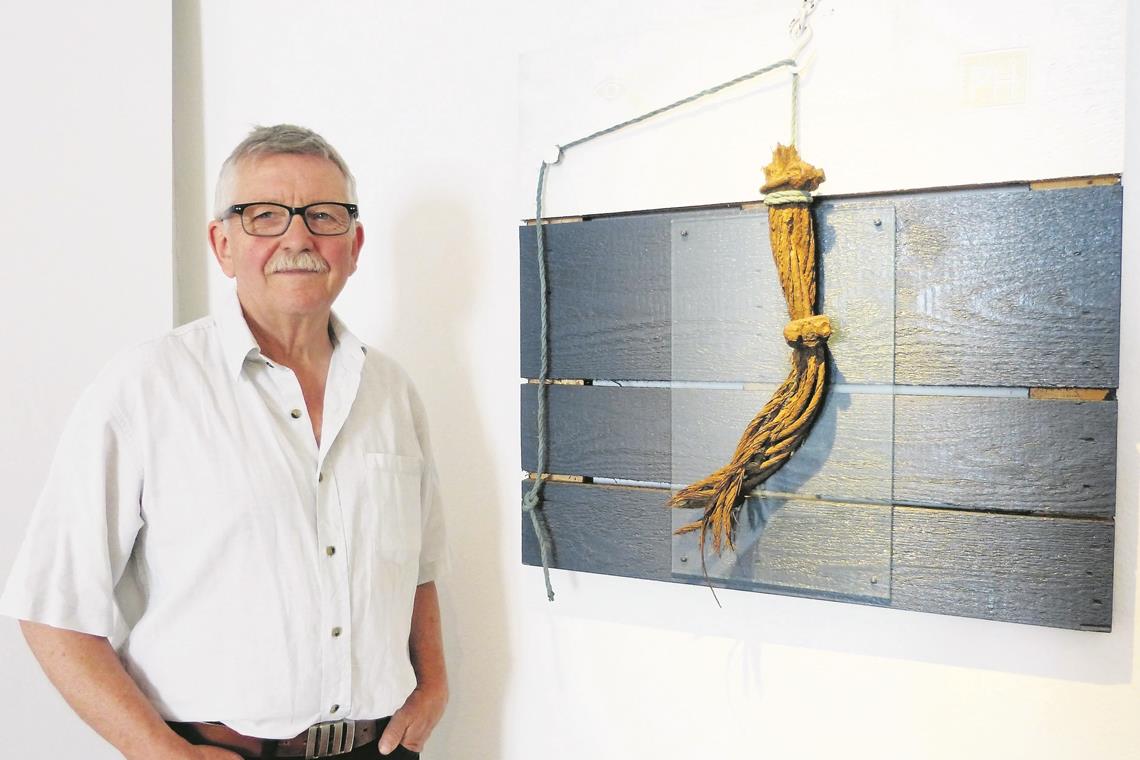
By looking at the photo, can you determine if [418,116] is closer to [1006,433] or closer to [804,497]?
[804,497]

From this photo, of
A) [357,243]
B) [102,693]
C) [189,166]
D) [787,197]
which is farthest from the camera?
[189,166]

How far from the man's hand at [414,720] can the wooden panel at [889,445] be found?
0.38 meters

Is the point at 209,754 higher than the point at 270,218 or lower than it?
lower

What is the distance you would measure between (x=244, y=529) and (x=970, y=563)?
33.7 inches

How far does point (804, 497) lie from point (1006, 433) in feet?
0.81

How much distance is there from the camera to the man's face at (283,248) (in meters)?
1.11

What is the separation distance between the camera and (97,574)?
3.30 feet

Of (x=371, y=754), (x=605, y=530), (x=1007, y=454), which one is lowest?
(x=371, y=754)

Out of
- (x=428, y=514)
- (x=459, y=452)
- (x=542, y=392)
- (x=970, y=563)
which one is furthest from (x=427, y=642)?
(x=970, y=563)

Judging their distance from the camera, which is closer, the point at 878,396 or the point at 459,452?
the point at 878,396

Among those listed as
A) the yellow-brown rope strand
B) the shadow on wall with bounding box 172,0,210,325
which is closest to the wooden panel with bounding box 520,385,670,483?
the yellow-brown rope strand

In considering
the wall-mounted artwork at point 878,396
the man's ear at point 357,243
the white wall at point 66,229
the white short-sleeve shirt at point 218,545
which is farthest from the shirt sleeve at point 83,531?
the wall-mounted artwork at point 878,396

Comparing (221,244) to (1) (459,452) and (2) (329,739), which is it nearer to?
(1) (459,452)

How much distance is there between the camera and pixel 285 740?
1.06 metres
